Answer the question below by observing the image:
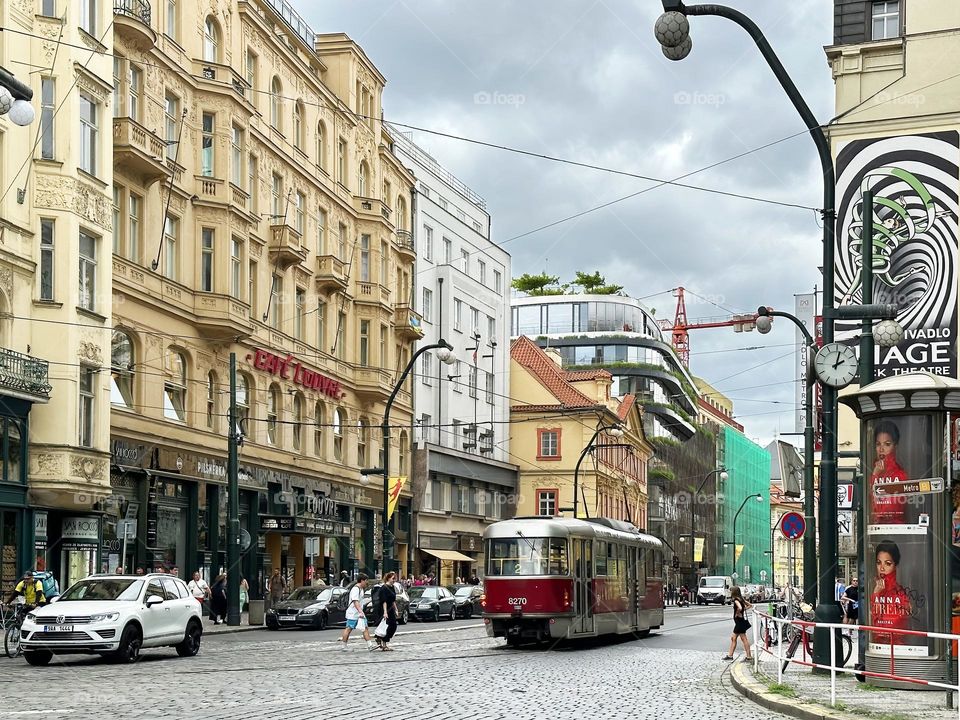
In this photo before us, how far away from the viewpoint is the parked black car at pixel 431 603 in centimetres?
4984

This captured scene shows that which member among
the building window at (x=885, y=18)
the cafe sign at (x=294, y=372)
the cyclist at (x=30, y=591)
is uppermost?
the building window at (x=885, y=18)

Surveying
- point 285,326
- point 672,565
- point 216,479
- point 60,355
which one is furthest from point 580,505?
point 60,355

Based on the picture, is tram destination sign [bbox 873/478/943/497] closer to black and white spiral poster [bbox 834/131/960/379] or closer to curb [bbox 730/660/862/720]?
curb [bbox 730/660/862/720]

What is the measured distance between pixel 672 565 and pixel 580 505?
22.1m

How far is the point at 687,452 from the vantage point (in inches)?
5002

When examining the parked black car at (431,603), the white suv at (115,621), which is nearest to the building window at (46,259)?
the white suv at (115,621)

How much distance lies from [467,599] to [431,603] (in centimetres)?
367

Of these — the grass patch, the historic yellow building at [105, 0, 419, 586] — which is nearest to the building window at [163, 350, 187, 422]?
the historic yellow building at [105, 0, 419, 586]

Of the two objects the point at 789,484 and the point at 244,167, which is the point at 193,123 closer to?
the point at 244,167

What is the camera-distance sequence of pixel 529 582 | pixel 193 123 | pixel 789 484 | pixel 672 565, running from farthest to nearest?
pixel 789 484 → pixel 672 565 → pixel 193 123 → pixel 529 582

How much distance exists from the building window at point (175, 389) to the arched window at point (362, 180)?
18.8 metres

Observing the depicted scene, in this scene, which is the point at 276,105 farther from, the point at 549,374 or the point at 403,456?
the point at 549,374

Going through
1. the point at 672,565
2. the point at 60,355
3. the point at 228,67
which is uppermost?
the point at 228,67

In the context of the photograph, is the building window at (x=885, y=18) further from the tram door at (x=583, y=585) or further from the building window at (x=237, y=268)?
the tram door at (x=583, y=585)
